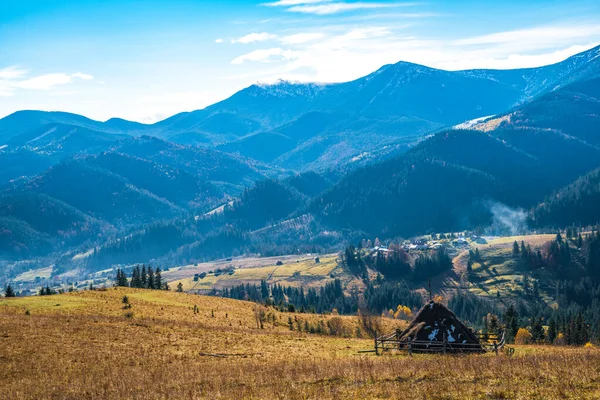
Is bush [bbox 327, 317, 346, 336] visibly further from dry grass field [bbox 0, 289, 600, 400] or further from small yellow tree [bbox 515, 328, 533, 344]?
small yellow tree [bbox 515, 328, 533, 344]

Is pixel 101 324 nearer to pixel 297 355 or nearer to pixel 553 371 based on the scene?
pixel 297 355

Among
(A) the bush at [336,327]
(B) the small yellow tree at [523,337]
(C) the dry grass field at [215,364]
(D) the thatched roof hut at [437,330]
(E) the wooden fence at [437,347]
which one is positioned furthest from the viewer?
(B) the small yellow tree at [523,337]

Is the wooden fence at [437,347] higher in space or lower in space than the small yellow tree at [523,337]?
higher

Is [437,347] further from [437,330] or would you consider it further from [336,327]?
[336,327]

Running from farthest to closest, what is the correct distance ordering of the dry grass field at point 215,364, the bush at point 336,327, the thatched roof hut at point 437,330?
the bush at point 336,327
the thatched roof hut at point 437,330
the dry grass field at point 215,364

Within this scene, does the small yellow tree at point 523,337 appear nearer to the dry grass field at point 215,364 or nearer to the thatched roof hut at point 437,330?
the thatched roof hut at point 437,330

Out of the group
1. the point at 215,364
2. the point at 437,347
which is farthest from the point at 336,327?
the point at 215,364

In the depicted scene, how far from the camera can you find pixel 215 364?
1940 inches

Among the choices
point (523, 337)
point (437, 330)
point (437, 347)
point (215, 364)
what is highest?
point (215, 364)

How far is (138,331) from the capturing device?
208 ft

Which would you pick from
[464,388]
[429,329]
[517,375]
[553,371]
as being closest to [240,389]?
[464,388]

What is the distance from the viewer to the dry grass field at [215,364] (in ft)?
107

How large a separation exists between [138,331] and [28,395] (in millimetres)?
25243

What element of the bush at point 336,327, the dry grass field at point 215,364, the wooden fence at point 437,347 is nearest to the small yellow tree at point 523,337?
the bush at point 336,327
